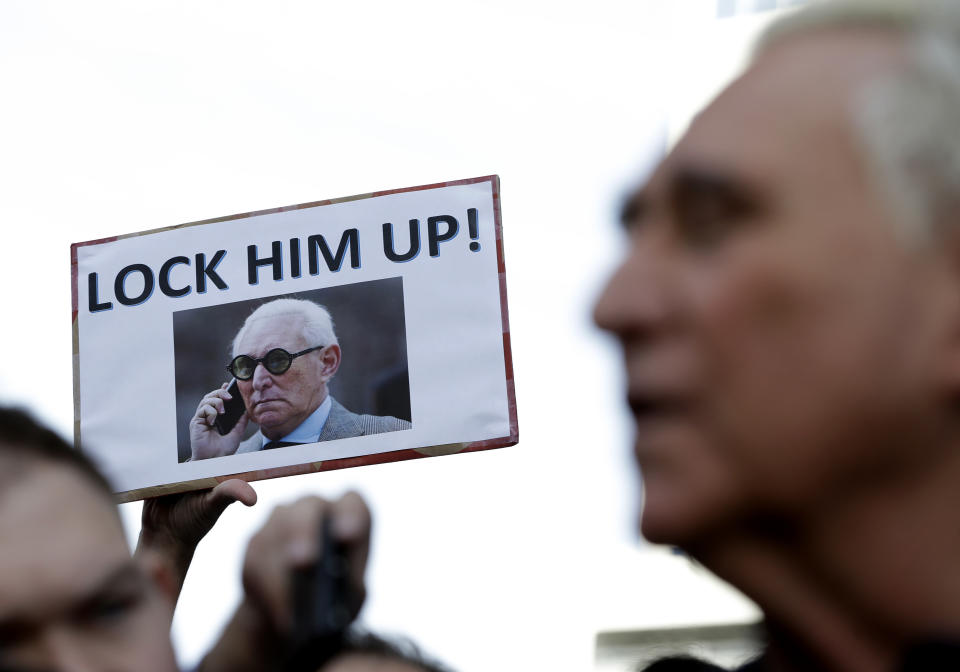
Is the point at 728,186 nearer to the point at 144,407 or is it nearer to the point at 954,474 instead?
the point at 954,474

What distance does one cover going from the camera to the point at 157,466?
305cm

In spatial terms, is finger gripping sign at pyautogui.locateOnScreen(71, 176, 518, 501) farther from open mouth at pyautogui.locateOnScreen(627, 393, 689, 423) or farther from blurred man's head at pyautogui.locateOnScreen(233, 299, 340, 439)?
open mouth at pyautogui.locateOnScreen(627, 393, 689, 423)

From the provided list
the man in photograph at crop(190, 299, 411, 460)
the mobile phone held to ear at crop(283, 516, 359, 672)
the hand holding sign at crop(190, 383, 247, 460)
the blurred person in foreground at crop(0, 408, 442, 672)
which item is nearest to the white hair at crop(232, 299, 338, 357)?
the man in photograph at crop(190, 299, 411, 460)

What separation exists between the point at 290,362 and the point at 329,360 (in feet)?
0.33

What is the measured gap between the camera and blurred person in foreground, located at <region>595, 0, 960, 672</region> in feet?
2.30

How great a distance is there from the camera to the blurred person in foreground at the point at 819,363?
0.70 metres

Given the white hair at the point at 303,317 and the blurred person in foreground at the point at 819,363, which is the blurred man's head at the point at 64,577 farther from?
the white hair at the point at 303,317

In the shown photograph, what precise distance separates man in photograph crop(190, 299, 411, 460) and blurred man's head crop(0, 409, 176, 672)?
1616 millimetres

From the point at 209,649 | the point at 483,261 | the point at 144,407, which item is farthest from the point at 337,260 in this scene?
the point at 209,649

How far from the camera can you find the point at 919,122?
2.51 feet

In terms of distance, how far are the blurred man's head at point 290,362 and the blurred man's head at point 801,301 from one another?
2.23 m

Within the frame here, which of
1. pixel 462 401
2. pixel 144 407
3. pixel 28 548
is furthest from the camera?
pixel 144 407

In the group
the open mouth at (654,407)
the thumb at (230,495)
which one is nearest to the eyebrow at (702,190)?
the open mouth at (654,407)

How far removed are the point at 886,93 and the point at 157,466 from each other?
2.59 m
